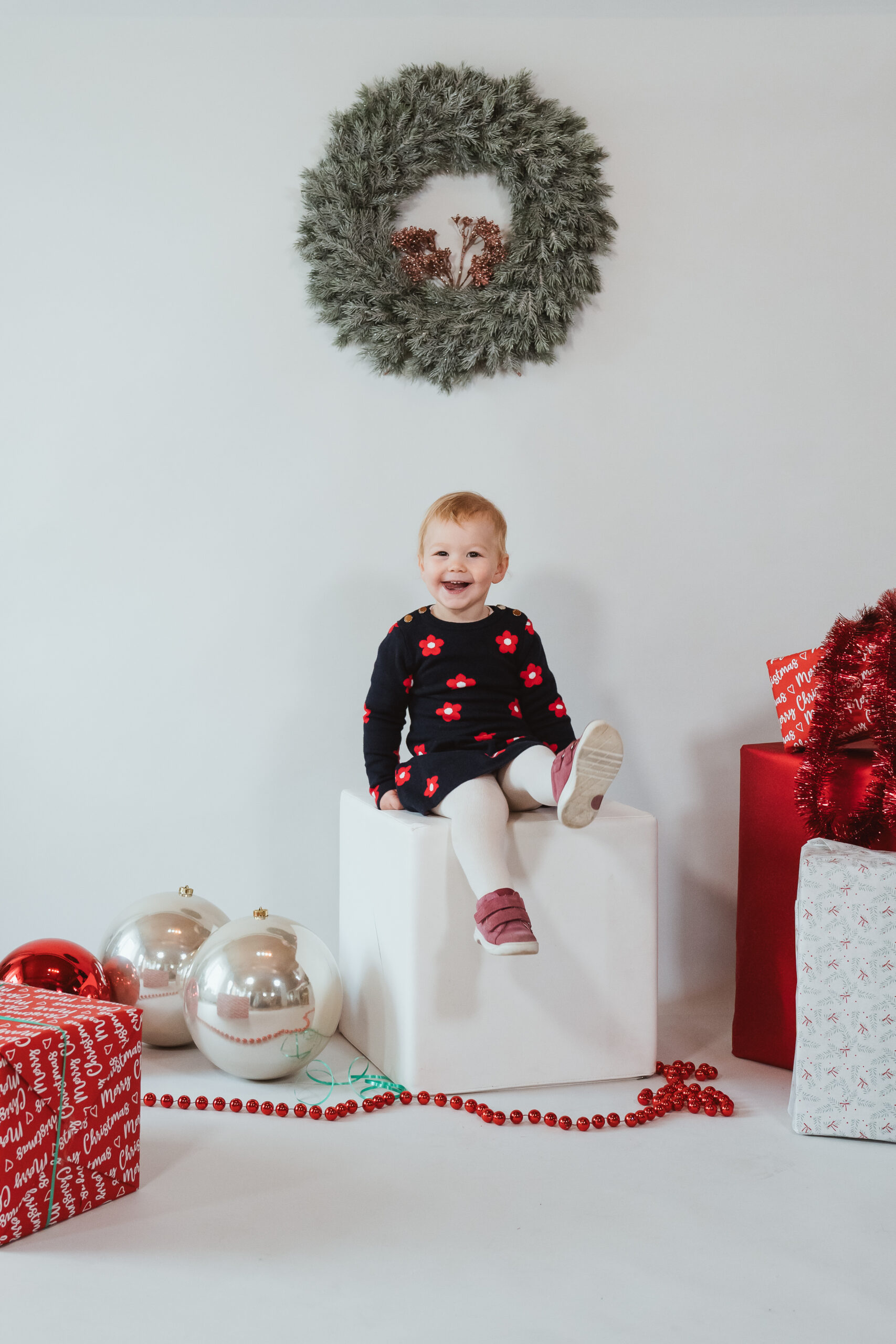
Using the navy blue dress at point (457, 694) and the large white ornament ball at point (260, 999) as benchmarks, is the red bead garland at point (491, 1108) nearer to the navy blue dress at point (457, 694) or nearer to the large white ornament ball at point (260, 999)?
the large white ornament ball at point (260, 999)

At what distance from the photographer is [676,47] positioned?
2371 millimetres

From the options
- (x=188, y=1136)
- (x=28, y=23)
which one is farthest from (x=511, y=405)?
(x=188, y=1136)

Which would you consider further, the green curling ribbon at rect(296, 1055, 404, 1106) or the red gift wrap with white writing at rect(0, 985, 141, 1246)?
the green curling ribbon at rect(296, 1055, 404, 1106)

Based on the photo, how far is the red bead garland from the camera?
1.68 meters

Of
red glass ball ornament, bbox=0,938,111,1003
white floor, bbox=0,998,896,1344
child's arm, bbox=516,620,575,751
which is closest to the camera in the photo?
white floor, bbox=0,998,896,1344

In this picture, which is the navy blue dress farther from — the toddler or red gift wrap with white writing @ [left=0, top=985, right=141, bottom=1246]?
red gift wrap with white writing @ [left=0, top=985, right=141, bottom=1246]

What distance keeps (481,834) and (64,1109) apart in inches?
28.3

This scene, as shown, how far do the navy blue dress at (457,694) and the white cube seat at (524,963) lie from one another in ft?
0.56

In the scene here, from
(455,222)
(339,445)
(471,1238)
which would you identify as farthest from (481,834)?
(455,222)

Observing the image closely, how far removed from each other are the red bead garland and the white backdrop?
0.66m

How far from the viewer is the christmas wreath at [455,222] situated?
227 centimetres

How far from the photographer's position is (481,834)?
5.71 ft

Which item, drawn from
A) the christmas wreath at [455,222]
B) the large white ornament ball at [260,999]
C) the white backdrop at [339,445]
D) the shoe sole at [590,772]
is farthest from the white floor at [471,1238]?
the christmas wreath at [455,222]

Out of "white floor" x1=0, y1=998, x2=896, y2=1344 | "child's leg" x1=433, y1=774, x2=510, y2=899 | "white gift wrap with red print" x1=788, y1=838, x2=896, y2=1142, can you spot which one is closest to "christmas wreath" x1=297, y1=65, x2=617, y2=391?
"child's leg" x1=433, y1=774, x2=510, y2=899
